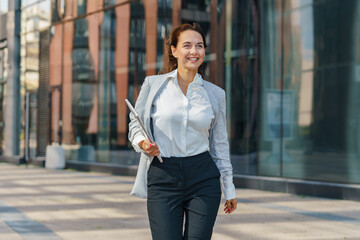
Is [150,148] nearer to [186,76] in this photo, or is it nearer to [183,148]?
[183,148]

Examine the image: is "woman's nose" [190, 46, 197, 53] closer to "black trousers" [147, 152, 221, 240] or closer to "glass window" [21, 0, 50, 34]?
"black trousers" [147, 152, 221, 240]

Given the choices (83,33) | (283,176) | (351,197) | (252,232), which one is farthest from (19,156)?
(252,232)

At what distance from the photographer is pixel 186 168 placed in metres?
2.67

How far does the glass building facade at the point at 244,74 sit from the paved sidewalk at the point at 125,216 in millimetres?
1525

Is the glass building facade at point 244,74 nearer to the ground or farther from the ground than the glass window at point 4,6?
nearer to the ground

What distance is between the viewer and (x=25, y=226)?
6.36 metres

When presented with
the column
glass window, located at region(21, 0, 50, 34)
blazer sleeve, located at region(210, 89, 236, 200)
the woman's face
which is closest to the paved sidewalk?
blazer sleeve, located at region(210, 89, 236, 200)

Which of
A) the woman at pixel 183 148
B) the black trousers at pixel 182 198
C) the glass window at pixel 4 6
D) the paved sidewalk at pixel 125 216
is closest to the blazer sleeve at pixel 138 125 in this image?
the woman at pixel 183 148

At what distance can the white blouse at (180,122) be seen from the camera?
271 centimetres

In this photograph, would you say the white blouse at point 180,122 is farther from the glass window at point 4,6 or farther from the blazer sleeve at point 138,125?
the glass window at point 4,6

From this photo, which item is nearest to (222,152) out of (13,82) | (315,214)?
(315,214)

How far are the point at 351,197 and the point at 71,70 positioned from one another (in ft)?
34.0

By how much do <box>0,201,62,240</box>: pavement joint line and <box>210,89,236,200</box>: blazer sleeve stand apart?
10.9ft

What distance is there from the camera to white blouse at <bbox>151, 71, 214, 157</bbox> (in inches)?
107
